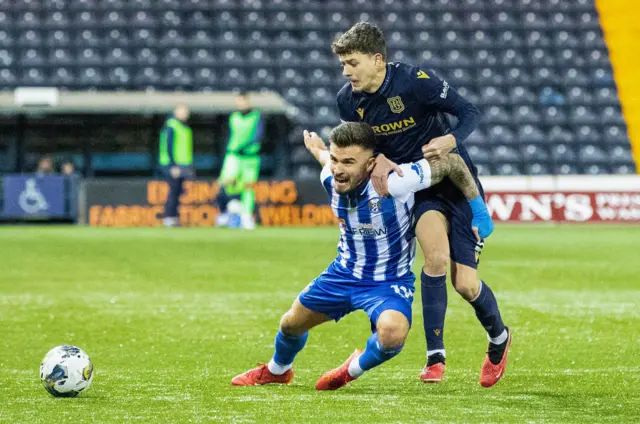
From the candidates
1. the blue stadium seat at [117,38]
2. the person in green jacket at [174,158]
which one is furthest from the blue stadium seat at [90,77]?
the person in green jacket at [174,158]

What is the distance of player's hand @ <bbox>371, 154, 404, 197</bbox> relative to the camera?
471 centimetres

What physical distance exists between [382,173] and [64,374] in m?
Answer: 1.52

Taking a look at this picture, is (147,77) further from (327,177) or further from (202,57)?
(327,177)

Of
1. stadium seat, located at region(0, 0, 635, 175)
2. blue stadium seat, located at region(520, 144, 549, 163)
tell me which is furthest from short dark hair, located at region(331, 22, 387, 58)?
blue stadium seat, located at region(520, 144, 549, 163)

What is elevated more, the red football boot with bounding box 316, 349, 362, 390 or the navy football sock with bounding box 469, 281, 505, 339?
the navy football sock with bounding box 469, 281, 505, 339

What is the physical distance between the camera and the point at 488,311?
5.12m

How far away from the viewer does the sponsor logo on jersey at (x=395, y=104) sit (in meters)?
5.02

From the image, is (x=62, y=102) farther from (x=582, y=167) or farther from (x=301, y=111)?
(x=582, y=167)

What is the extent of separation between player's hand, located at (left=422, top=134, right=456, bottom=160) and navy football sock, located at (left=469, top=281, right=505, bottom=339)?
0.68m

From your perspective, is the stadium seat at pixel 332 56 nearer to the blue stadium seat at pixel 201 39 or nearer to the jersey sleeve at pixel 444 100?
the blue stadium seat at pixel 201 39

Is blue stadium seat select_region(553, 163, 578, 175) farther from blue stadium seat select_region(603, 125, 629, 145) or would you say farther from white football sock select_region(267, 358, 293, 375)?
white football sock select_region(267, 358, 293, 375)

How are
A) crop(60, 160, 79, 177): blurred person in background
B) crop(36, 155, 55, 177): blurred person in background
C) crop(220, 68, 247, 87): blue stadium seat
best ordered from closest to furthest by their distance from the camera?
1. crop(60, 160, 79, 177): blurred person in background
2. crop(36, 155, 55, 177): blurred person in background
3. crop(220, 68, 247, 87): blue stadium seat

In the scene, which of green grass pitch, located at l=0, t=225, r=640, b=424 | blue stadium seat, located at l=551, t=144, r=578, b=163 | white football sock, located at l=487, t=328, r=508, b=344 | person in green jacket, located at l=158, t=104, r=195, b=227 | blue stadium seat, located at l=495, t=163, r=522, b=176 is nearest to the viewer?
green grass pitch, located at l=0, t=225, r=640, b=424

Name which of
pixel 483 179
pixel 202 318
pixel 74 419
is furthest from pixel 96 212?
pixel 74 419
